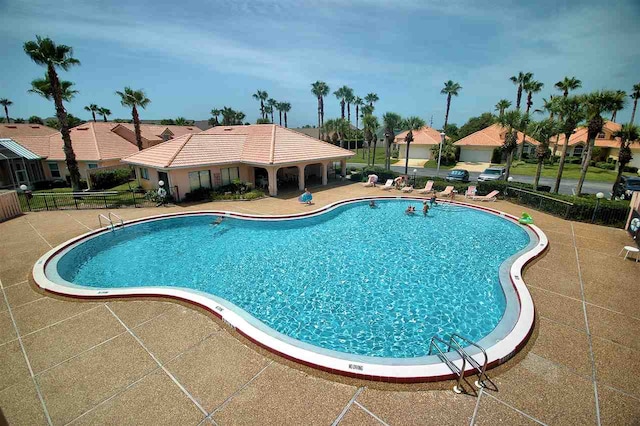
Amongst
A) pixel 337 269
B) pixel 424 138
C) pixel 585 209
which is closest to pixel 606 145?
pixel 424 138

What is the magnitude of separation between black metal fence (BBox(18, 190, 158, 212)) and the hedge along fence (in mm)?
24662

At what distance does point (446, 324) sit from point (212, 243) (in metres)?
12.0

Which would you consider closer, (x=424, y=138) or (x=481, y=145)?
(x=481, y=145)

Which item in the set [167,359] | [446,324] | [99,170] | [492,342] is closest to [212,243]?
[167,359]

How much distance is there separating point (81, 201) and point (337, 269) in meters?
20.7

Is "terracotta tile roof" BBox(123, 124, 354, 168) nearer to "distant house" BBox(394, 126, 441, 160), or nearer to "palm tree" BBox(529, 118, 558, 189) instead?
"palm tree" BBox(529, 118, 558, 189)

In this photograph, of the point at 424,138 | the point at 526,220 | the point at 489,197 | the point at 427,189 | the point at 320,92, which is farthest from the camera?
the point at 320,92

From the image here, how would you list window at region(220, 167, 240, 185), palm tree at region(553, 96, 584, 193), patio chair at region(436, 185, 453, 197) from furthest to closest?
window at region(220, 167, 240, 185), patio chair at region(436, 185, 453, 197), palm tree at region(553, 96, 584, 193)

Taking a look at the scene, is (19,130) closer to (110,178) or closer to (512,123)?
(110,178)

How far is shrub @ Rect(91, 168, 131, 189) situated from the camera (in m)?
27.3

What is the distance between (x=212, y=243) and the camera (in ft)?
51.6

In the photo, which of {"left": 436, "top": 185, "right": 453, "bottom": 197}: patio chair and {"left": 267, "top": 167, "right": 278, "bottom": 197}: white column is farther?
{"left": 436, "top": 185, "right": 453, "bottom": 197}: patio chair

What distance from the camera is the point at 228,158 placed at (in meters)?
24.3

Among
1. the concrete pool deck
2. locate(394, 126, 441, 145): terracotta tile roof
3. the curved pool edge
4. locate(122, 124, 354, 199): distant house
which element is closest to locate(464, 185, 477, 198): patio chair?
the curved pool edge
